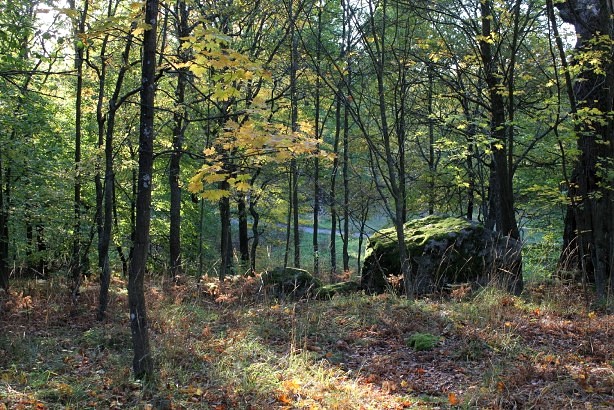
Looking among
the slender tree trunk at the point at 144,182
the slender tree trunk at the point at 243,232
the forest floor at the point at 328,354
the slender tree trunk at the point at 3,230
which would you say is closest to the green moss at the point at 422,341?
the forest floor at the point at 328,354

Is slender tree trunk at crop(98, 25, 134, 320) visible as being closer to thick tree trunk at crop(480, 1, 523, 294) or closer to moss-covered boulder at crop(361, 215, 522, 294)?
moss-covered boulder at crop(361, 215, 522, 294)

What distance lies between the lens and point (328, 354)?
17.5 feet

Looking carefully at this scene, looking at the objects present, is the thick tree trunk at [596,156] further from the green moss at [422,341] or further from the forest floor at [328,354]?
the green moss at [422,341]

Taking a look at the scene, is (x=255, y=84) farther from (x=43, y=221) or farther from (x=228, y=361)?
(x=228, y=361)

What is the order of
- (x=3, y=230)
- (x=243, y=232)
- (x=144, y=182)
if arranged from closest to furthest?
(x=144, y=182) < (x=3, y=230) < (x=243, y=232)

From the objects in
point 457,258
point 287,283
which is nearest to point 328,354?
point 457,258

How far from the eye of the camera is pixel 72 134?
13180mm

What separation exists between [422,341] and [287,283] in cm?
420

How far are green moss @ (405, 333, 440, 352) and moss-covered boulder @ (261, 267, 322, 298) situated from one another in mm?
3499

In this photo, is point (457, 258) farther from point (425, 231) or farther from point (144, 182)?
point (144, 182)

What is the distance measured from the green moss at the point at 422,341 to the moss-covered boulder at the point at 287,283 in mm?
3499

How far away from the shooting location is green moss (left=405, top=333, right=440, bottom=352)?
17.6 feet

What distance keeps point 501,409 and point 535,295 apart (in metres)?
4.10

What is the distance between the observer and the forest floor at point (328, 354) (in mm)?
4055
